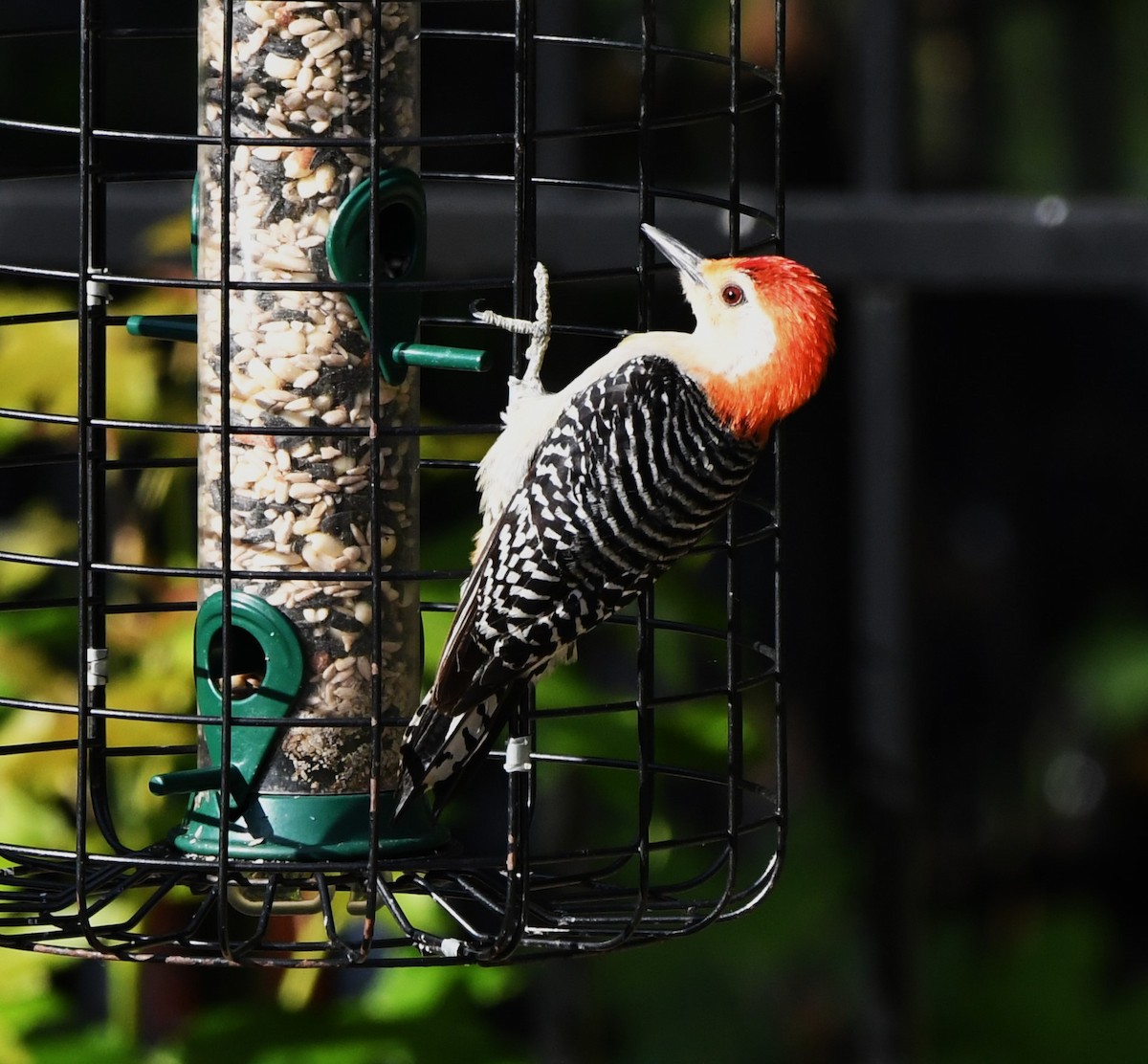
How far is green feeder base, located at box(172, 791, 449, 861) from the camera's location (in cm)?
316

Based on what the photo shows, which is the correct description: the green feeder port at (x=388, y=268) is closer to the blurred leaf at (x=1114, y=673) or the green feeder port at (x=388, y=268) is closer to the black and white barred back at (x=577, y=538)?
the black and white barred back at (x=577, y=538)

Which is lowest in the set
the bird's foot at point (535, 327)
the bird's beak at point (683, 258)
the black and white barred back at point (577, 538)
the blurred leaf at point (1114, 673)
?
the blurred leaf at point (1114, 673)

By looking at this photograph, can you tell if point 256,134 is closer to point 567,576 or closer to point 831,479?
point 567,576

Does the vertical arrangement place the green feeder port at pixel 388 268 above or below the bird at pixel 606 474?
above

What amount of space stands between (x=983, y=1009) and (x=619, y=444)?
106 inches

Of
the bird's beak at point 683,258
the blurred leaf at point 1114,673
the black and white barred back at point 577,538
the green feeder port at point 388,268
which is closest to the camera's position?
the green feeder port at point 388,268

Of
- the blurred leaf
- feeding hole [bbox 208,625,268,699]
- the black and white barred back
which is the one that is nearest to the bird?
the black and white barred back

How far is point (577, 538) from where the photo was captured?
131 inches

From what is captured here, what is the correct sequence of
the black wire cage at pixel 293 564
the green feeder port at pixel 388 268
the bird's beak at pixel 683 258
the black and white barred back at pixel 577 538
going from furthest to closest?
the bird's beak at pixel 683 258, the black and white barred back at pixel 577 538, the green feeder port at pixel 388 268, the black wire cage at pixel 293 564

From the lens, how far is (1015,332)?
23.9 feet

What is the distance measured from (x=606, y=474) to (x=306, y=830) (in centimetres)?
83

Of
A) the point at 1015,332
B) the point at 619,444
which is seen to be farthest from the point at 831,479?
the point at 619,444

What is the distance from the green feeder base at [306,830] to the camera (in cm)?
316

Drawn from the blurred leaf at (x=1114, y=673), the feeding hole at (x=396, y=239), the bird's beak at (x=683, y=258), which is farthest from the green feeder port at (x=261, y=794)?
the blurred leaf at (x=1114, y=673)
